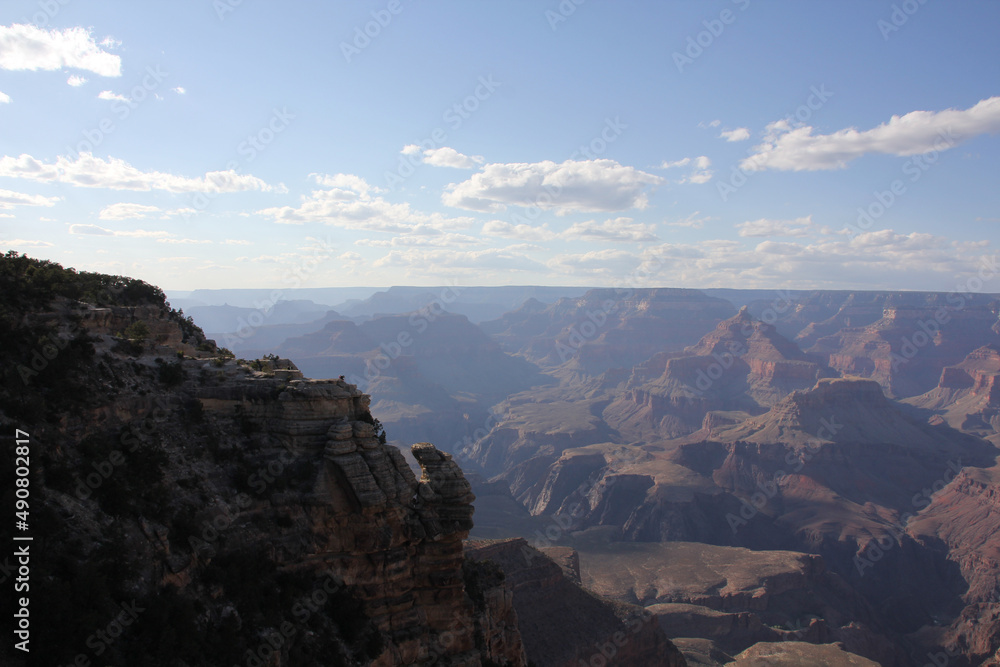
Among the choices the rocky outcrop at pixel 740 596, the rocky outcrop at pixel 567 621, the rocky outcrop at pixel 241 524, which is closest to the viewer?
the rocky outcrop at pixel 241 524

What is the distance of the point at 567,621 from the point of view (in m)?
55.9

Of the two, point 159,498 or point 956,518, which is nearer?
point 159,498

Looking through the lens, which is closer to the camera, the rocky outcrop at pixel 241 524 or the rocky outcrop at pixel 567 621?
the rocky outcrop at pixel 241 524

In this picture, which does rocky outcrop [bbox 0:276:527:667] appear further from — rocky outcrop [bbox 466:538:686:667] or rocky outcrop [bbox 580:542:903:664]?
rocky outcrop [bbox 580:542:903:664]

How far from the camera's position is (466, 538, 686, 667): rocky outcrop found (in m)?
52.5

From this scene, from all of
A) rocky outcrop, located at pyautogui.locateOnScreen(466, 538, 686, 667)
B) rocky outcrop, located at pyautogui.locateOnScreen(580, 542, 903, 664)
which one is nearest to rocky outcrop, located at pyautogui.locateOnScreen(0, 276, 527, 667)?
rocky outcrop, located at pyautogui.locateOnScreen(466, 538, 686, 667)

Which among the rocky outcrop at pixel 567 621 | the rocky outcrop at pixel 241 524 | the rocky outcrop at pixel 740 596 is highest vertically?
the rocky outcrop at pixel 241 524

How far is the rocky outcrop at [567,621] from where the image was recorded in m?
52.5

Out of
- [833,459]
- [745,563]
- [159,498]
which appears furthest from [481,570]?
[833,459]

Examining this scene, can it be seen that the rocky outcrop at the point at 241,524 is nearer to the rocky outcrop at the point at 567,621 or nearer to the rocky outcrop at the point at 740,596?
the rocky outcrop at the point at 567,621

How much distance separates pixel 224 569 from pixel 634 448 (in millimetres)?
181362

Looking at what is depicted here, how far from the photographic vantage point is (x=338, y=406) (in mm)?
22219

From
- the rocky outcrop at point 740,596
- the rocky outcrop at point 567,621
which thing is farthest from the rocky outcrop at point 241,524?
the rocky outcrop at point 740,596

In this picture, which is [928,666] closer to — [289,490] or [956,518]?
[956,518]
